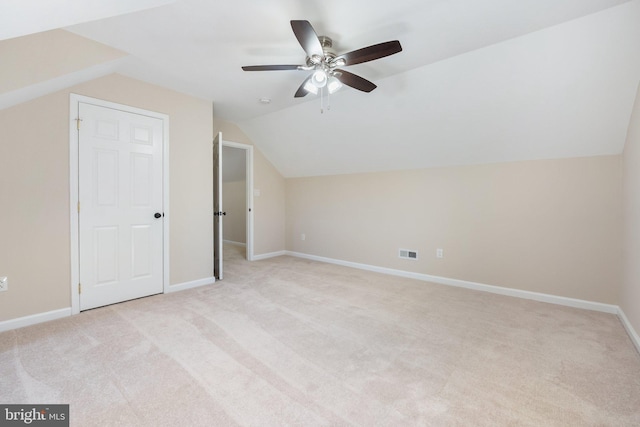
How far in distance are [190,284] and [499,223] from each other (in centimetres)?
405

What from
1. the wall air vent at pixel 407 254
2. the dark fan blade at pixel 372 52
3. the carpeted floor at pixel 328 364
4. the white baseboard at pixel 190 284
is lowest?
the carpeted floor at pixel 328 364

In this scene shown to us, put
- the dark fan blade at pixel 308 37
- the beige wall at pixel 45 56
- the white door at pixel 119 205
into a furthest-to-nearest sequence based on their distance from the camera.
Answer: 1. the white door at pixel 119 205
2. the beige wall at pixel 45 56
3. the dark fan blade at pixel 308 37

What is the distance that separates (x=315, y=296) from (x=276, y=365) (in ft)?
4.66

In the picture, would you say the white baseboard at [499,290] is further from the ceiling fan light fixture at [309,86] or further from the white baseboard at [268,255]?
the ceiling fan light fixture at [309,86]

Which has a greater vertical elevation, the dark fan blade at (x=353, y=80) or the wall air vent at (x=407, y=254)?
the dark fan blade at (x=353, y=80)

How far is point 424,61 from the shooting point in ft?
8.69

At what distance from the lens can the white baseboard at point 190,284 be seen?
3407 millimetres

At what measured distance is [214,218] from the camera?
4.09 m

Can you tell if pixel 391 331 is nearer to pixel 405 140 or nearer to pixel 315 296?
pixel 315 296

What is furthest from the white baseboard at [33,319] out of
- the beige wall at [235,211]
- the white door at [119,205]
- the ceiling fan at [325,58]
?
the beige wall at [235,211]

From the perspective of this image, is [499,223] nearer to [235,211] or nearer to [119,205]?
[119,205]

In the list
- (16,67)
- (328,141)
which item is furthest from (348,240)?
(16,67)

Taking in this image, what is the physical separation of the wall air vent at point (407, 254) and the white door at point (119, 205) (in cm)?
336

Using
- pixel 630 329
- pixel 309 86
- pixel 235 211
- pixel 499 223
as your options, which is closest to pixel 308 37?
pixel 309 86
